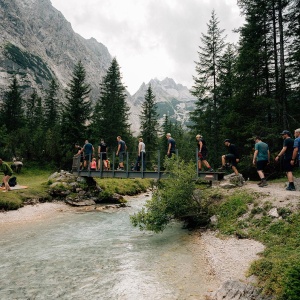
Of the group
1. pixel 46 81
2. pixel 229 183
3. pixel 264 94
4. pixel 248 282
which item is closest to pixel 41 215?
pixel 229 183

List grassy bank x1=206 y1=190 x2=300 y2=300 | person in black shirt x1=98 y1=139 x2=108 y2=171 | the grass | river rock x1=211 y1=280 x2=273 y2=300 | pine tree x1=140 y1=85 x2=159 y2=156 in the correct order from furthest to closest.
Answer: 1. pine tree x1=140 y1=85 x2=159 y2=156
2. the grass
3. person in black shirt x1=98 y1=139 x2=108 y2=171
4. river rock x1=211 y1=280 x2=273 y2=300
5. grassy bank x1=206 y1=190 x2=300 y2=300

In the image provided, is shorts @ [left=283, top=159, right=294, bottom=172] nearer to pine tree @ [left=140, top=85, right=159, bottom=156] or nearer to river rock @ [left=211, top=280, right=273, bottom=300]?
river rock @ [left=211, top=280, right=273, bottom=300]

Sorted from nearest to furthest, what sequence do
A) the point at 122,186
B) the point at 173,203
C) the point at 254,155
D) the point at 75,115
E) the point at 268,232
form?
the point at 268,232 → the point at 173,203 → the point at 254,155 → the point at 122,186 → the point at 75,115

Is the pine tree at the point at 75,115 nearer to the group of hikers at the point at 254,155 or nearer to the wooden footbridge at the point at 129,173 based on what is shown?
the wooden footbridge at the point at 129,173

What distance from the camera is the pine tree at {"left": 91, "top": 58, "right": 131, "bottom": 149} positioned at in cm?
4206

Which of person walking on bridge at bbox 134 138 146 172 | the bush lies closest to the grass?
person walking on bridge at bbox 134 138 146 172

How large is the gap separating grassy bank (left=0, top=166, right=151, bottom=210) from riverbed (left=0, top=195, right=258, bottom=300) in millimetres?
3862

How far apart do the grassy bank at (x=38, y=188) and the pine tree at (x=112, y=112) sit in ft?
41.4

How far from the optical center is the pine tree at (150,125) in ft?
164

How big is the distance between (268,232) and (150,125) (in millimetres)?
43901

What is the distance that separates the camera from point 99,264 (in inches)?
314

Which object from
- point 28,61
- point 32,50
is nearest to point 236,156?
point 28,61

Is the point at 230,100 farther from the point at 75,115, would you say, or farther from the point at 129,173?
the point at 75,115

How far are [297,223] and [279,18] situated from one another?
59.9ft
